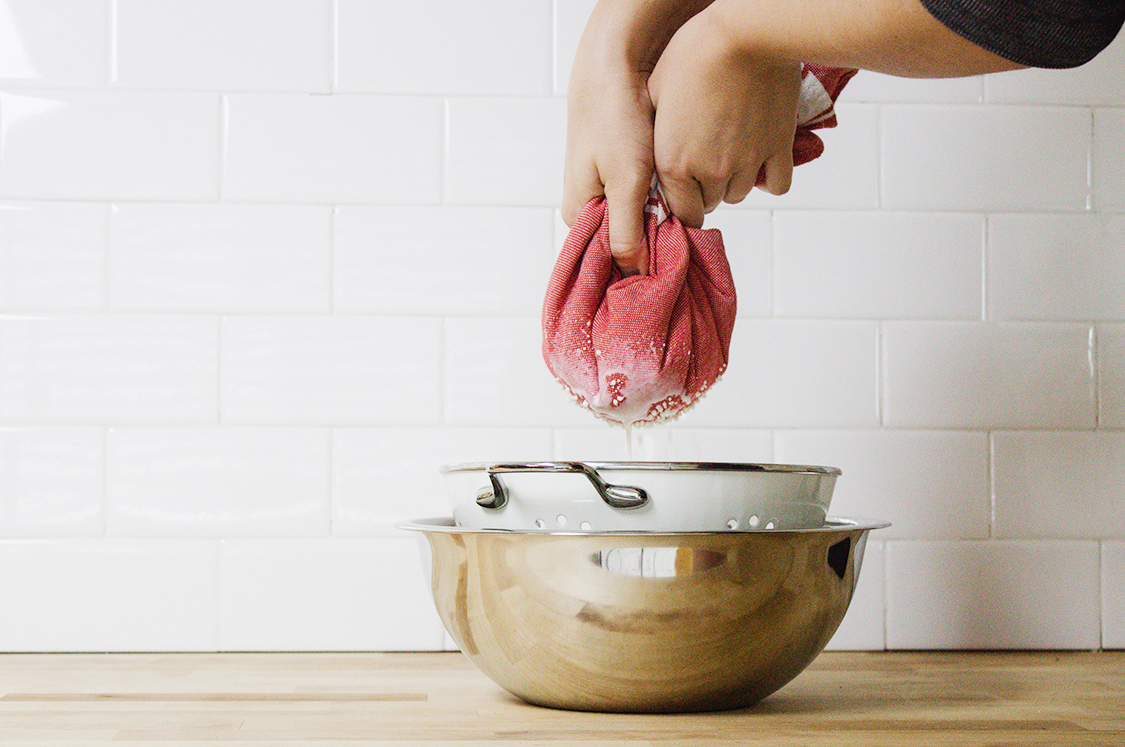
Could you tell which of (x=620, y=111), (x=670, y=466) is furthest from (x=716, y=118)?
(x=670, y=466)

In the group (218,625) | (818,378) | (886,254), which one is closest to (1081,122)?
(886,254)

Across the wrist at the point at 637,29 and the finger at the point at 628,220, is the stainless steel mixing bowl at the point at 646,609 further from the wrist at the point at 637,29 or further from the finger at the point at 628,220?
the wrist at the point at 637,29

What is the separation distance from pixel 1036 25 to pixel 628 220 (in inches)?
11.1

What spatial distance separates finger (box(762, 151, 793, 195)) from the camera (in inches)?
24.5

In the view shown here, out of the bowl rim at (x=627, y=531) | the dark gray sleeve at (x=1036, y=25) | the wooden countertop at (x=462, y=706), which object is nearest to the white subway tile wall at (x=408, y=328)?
the wooden countertop at (x=462, y=706)

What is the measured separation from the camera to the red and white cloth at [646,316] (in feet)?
2.04

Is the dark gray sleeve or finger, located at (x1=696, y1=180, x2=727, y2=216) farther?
finger, located at (x1=696, y1=180, x2=727, y2=216)

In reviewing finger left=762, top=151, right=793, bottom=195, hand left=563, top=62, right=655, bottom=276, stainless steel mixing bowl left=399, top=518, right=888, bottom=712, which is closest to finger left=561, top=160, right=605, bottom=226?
hand left=563, top=62, right=655, bottom=276

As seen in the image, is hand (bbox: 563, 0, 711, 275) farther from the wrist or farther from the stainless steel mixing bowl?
the stainless steel mixing bowl

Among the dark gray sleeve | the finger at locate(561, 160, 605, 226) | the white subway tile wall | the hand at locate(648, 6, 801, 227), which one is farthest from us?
the white subway tile wall

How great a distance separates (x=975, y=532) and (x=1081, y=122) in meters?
0.41

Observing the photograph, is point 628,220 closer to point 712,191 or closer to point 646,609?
point 712,191

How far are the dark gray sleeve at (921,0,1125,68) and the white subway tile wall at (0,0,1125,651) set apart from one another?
584mm

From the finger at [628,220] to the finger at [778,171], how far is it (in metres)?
0.07
